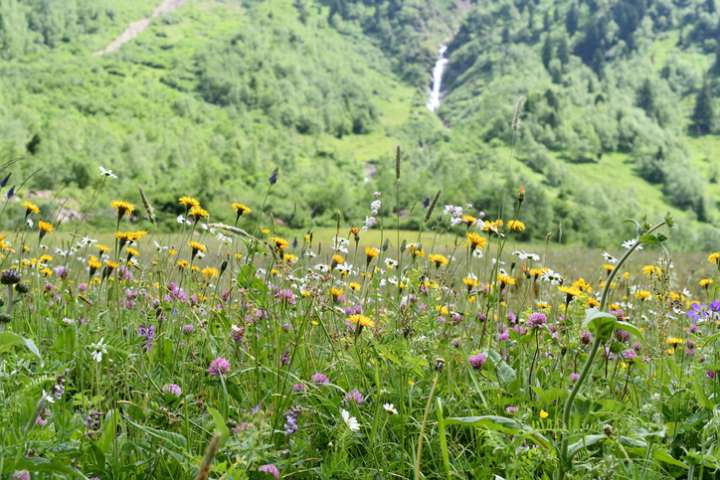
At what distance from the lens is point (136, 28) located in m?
170

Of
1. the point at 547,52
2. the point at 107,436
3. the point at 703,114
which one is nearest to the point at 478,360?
the point at 107,436

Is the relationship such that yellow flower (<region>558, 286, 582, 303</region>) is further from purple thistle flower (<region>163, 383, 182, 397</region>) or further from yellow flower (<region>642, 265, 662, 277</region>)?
purple thistle flower (<region>163, 383, 182, 397</region>)

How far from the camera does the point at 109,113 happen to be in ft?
342

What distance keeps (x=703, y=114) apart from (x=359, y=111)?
75.9 m

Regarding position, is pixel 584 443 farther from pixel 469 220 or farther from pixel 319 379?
pixel 469 220

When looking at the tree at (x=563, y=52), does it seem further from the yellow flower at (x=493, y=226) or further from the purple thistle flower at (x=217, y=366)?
the purple thistle flower at (x=217, y=366)

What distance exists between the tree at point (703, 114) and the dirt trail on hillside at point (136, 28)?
13303 cm

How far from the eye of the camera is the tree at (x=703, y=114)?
433ft

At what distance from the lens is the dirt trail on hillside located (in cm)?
15138

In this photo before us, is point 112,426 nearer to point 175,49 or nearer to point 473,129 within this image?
point 473,129

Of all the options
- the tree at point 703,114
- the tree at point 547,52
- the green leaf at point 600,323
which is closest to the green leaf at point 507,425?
the green leaf at point 600,323

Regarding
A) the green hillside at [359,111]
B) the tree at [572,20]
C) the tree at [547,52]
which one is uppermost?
the tree at [572,20]

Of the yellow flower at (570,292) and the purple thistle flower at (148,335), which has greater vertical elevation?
the yellow flower at (570,292)

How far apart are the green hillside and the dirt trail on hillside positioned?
90.8 inches
